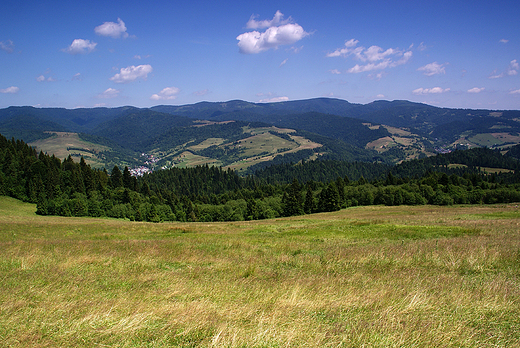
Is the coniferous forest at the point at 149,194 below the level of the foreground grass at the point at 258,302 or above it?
below

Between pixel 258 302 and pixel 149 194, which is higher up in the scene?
pixel 258 302

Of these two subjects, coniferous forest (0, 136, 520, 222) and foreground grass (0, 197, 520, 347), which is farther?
coniferous forest (0, 136, 520, 222)

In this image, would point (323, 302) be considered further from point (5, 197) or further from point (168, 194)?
point (168, 194)

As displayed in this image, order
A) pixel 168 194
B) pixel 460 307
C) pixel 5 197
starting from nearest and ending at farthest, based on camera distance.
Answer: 1. pixel 460 307
2. pixel 5 197
3. pixel 168 194

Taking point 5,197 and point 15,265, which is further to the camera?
point 5,197

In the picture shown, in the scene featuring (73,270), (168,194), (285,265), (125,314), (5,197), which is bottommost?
(168,194)

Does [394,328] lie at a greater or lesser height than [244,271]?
greater

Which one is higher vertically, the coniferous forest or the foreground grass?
the foreground grass

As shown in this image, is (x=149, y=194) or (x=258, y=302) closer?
(x=258, y=302)

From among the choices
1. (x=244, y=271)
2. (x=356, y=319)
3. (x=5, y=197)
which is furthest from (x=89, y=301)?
(x=5, y=197)

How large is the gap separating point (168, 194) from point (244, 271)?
117384mm

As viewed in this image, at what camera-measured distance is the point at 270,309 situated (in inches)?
235

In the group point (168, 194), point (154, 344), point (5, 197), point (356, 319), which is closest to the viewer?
point (154, 344)

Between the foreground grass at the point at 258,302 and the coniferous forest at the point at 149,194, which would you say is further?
the coniferous forest at the point at 149,194
